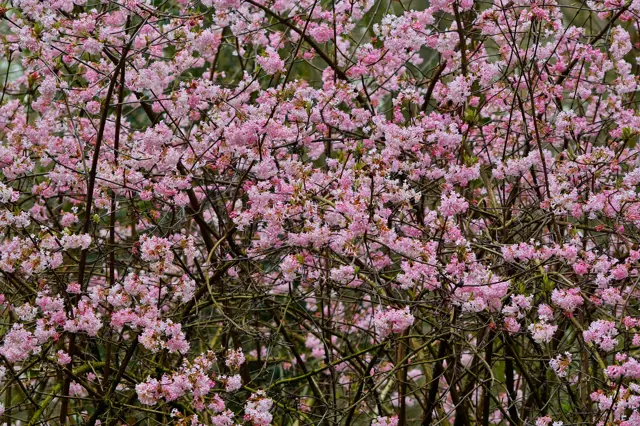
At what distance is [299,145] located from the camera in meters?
5.17

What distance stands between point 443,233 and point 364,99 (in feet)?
4.24

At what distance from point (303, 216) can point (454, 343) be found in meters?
0.95

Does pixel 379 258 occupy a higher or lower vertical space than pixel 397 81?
lower

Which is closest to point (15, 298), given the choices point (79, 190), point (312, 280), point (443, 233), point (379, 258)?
point (79, 190)

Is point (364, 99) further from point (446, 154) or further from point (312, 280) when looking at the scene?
point (312, 280)

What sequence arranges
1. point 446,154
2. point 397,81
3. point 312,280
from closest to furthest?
1. point 312,280
2. point 446,154
3. point 397,81

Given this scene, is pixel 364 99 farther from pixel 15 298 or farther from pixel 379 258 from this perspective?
pixel 15 298

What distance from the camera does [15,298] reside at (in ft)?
15.8

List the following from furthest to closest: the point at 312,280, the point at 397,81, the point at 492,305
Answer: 1. the point at 397,81
2. the point at 312,280
3. the point at 492,305

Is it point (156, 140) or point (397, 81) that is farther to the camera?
point (397, 81)

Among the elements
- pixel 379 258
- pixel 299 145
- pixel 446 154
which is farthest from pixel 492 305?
pixel 299 145

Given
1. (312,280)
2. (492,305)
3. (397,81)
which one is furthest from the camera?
(397,81)

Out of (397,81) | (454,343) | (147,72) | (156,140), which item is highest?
(397,81)

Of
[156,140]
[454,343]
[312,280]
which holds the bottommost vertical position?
[454,343]
